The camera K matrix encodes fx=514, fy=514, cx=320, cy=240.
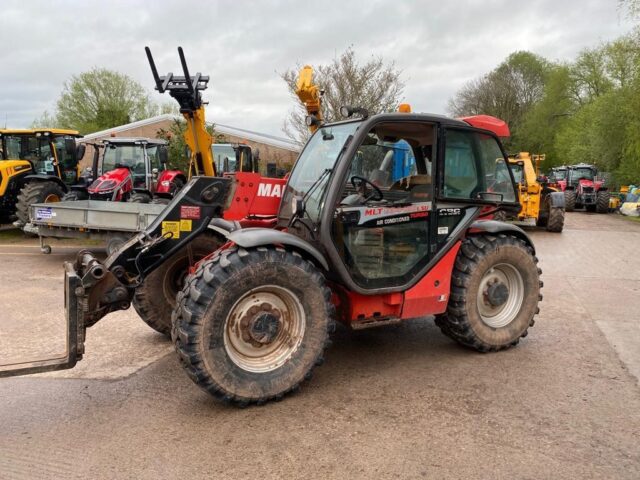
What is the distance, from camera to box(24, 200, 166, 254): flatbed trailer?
8.84 m

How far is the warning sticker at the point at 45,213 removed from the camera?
9164mm

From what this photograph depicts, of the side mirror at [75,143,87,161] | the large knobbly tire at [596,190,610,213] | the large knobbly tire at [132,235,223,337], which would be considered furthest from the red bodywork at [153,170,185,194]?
the large knobbly tire at [596,190,610,213]

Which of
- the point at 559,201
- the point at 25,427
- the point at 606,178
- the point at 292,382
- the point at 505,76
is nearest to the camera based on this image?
the point at 25,427

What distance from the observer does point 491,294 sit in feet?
15.5

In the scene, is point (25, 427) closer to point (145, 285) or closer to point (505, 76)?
point (145, 285)

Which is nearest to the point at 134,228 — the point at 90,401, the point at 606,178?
the point at 90,401

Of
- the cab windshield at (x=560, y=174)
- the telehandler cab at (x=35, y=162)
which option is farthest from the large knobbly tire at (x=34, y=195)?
the cab windshield at (x=560, y=174)

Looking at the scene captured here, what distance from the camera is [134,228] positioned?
345 inches

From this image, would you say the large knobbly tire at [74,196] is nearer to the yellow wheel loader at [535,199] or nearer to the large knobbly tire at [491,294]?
the large knobbly tire at [491,294]

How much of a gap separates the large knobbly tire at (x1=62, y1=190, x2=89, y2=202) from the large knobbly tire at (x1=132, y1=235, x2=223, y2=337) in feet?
27.5

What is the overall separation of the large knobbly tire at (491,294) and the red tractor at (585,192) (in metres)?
20.0

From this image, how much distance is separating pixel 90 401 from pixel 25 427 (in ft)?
1.51

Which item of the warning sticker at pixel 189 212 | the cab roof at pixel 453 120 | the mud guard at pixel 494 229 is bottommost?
the mud guard at pixel 494 229

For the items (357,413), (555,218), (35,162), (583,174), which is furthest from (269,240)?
(583,174)
